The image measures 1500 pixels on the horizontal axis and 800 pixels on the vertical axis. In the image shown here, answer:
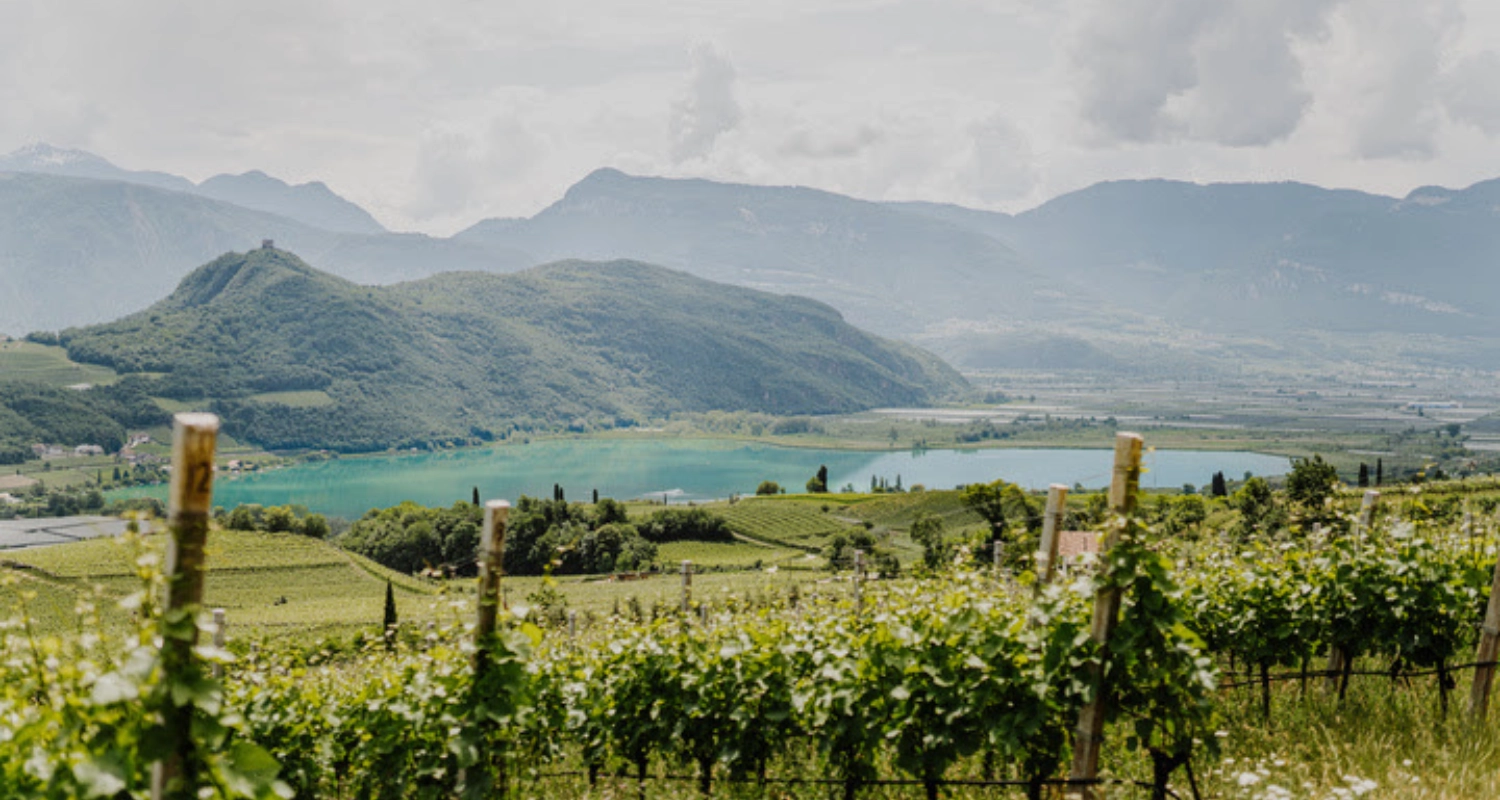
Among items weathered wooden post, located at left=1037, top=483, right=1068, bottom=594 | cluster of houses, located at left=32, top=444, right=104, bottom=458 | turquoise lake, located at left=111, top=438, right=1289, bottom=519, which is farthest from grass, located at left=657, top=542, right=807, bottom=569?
cluster of houses, located at left=32, top=444, right=104, bottom=458

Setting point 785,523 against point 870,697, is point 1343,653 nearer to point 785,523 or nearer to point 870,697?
point 870,697

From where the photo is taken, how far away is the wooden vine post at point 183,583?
A: 9.80 feet

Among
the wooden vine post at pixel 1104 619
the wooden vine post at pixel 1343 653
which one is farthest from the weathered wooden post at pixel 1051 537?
the wooden vine post at pixel 1343 653

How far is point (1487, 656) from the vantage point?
640 centimetres

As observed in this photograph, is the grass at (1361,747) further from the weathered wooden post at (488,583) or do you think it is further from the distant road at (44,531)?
the distant road at (44,531)

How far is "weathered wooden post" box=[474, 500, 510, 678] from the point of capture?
476 centimetres

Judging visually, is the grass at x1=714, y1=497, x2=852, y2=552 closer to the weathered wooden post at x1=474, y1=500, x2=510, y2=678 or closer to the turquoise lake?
the turquoise lake

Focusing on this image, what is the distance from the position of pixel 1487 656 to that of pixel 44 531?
128 m

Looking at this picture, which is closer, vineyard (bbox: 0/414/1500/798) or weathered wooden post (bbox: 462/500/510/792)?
vineyard (bbox: 0/414/1500/798)

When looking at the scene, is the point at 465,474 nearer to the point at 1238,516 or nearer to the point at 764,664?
the point at 1238,516

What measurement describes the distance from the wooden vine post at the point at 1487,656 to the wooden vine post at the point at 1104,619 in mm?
3517

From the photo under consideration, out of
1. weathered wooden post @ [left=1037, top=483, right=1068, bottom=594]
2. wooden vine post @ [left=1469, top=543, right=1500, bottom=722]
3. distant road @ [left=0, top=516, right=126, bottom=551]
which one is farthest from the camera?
distant road @ [left=0, top=516, right=126, bottom=551]

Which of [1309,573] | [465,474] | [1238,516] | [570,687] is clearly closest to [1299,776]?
[1309,573]

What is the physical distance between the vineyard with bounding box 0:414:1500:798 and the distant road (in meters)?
99.6
